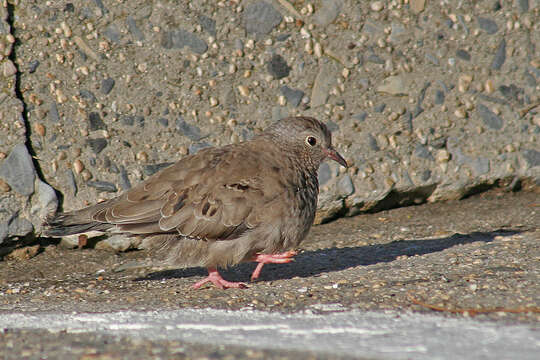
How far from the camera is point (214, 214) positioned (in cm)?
522

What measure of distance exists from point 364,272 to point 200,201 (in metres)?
1.30

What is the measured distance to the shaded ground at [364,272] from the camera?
4621 mm

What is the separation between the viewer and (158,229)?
17.2 feet

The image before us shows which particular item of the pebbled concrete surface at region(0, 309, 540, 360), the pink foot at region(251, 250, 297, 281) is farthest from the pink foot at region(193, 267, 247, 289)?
the pebbled concrete surface at region(0, 309, 540, 360)

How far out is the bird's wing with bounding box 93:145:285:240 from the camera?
522 centimetres

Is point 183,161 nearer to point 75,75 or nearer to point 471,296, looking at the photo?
point 75,75

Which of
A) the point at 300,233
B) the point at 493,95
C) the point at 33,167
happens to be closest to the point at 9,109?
the point at 33,167

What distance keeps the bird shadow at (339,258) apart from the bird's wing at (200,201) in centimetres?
63

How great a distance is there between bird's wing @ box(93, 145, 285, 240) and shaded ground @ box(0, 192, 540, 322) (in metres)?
0.45

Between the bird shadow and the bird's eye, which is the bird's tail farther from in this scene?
the bird's eye

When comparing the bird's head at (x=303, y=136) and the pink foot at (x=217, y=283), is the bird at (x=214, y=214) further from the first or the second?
the bird's head at (x=303, y=136)

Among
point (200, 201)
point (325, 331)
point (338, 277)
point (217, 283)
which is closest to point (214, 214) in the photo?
point (200, 201)

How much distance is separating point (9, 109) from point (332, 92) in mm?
2949

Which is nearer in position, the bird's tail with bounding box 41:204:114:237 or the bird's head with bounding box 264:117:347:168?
the bird's tail with bounding box 41:204:114:237
